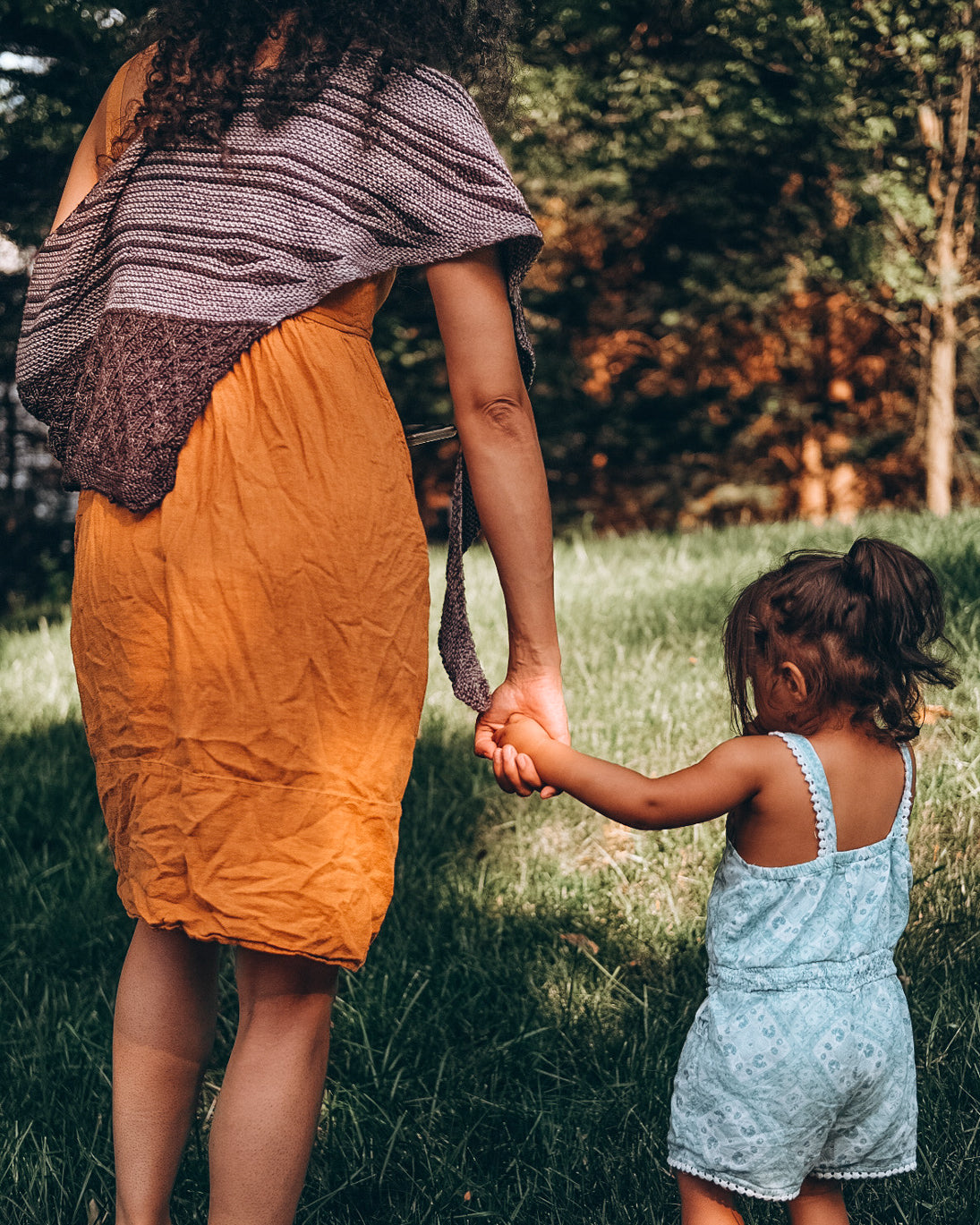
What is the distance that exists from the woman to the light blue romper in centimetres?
51

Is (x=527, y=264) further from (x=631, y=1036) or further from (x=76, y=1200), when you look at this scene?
(x=76, y=1200)

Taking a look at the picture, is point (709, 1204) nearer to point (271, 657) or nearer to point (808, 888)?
point (808, 888)

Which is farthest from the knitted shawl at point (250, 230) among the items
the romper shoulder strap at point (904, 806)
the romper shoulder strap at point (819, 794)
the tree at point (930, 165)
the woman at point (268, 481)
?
the tree at point (930, 165)

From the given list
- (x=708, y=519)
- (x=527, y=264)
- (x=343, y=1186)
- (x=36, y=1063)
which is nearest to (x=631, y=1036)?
Answer: (x=343, y=1186)

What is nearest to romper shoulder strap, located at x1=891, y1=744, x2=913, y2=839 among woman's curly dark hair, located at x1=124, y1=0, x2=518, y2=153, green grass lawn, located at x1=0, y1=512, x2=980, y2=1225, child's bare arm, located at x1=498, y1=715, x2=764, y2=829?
child's bare arm, located at x1=498, y1=715, x2=764, y2=829

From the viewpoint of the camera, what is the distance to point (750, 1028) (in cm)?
152

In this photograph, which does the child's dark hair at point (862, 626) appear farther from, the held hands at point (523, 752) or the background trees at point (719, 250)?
the background trees at point (719, 250)

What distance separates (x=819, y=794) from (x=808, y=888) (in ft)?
0.43

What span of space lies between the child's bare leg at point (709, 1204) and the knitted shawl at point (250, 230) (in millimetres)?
1200

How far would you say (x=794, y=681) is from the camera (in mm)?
1563

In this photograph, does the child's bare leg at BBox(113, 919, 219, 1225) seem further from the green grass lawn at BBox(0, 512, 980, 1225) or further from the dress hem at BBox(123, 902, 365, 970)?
the green grass lawn at BBox(0, 512, 980, 1225)

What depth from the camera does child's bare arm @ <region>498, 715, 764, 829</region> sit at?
1527mm

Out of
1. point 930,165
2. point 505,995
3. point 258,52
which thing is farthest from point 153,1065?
point 930,165

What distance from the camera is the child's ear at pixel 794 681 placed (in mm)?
1556
